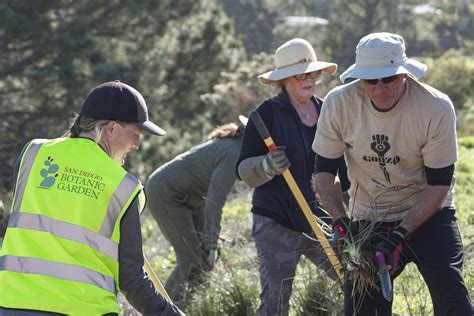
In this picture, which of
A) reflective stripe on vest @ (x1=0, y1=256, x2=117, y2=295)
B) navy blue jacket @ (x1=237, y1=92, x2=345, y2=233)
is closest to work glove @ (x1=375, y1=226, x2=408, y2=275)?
navy blue jacket @ (x1=237, y1=92, x2=345, y2=233)

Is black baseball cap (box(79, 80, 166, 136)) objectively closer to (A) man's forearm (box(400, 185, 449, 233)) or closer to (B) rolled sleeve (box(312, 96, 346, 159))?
(B) rolled sleeve (box(312, 96, 346, 159))

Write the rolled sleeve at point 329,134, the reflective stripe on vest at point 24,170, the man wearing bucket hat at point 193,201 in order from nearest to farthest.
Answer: the reflective stripe on vest at point 24,170 → the rolled sleeve at point 329,134 → the man wearing bucket hat at point 193,201

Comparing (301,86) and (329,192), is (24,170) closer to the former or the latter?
(329,192)

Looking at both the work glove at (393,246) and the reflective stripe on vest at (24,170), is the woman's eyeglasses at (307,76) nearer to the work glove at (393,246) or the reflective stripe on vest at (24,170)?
the work glove at (393,246)

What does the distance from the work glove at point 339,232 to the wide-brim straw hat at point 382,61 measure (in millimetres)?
750

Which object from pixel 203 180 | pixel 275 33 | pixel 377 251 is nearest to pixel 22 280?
pixel 377 251

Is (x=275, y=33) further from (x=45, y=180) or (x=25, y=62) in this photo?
(x=45, y=180)

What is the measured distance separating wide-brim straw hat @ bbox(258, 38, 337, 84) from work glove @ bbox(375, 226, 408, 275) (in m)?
1.62

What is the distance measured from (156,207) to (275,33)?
33679mm

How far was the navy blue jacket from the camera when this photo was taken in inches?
217

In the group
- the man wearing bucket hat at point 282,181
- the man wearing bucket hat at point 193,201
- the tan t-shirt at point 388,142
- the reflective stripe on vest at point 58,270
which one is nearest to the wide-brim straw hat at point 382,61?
the tan t-shirt at point 388,142

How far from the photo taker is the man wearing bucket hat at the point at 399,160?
430 centimetres

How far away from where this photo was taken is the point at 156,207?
7.17 m

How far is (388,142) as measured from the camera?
446cm
